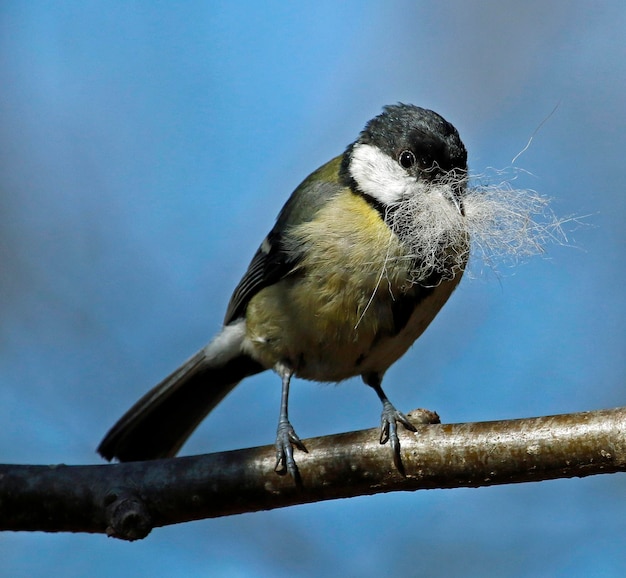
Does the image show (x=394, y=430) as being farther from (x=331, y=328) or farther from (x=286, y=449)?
(x=331, y=328)

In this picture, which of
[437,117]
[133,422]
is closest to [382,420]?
[437,117]

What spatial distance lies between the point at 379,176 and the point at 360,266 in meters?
0.39

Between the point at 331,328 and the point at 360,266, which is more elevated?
the point at 360,266

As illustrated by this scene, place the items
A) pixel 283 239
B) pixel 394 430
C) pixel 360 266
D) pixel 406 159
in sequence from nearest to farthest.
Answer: pixel 394 430 < pixel 360 266 < pixel 406 159 < pixel 283 239

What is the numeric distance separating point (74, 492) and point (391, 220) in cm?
134

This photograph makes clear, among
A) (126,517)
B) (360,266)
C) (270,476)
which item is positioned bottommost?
(126,517)

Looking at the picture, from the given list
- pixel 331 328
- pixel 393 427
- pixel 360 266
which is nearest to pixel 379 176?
pixel 360 266

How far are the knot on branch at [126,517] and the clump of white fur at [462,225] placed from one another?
3.82 feet

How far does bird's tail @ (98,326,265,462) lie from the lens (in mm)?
3574

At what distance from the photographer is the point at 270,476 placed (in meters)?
2.40

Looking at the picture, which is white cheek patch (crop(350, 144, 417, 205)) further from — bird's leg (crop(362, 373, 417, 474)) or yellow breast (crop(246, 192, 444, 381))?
bird's leg (crop(362, 373, 417, 474))

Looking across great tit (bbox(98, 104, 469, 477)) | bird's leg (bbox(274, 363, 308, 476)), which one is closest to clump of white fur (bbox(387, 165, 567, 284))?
great tit (bbox(98, 104, 469, 477))

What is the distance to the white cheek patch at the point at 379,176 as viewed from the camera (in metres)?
2.90

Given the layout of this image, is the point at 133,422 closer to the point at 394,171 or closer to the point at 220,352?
the point at 220,352
